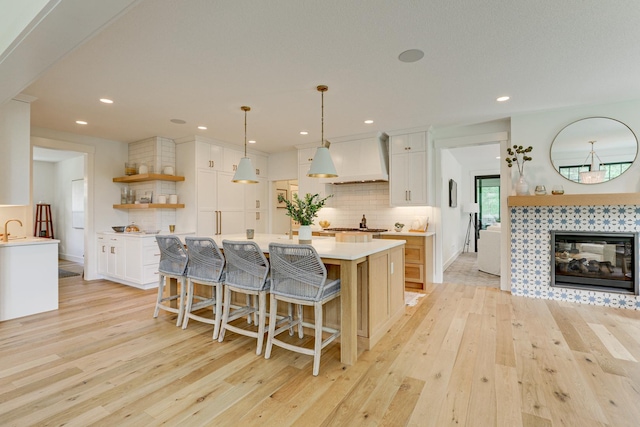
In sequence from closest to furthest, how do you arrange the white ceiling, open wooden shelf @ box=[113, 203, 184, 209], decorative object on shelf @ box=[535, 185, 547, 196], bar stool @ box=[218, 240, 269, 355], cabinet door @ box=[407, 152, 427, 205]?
the white ceiling
bar stool @ box=[218, 240, 269, 355]
decorative object on shelf @ box=[535, 185, 547, 196]
cabinet door @ box=[407, 152, 427, 205]
open wooden shelf @ box=[113, 203, 184, 209]

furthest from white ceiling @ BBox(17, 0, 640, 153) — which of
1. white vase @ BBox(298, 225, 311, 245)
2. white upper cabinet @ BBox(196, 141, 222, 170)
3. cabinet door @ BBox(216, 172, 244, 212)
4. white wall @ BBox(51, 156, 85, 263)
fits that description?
white wall @ BBox(51, 156, 85, 263)

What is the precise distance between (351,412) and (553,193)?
3916mm

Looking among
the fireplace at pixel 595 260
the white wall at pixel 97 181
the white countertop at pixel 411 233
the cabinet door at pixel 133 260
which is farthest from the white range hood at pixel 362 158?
the white wall at pixel 97 181

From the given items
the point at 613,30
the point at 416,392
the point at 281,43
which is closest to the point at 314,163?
the point at 281,43

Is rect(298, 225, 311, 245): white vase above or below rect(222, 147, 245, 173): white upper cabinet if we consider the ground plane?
below

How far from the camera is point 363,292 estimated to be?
8.77ft

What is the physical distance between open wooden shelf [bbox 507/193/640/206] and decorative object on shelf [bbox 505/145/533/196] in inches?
7.4

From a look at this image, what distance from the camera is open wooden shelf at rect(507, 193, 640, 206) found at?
3635 millimetres

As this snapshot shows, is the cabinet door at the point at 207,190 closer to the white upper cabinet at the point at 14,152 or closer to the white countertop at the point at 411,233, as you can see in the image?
the white upper cabinet at the point at 14,152

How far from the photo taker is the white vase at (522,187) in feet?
13.9

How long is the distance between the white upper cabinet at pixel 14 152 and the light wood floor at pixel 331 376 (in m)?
1.42

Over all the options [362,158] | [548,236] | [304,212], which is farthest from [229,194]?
[548,236]

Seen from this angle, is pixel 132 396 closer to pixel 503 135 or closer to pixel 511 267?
pixel 511 267

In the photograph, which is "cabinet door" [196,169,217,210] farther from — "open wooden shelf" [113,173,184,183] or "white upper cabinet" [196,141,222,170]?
"open wooden shelf" [113,173,184,183]
